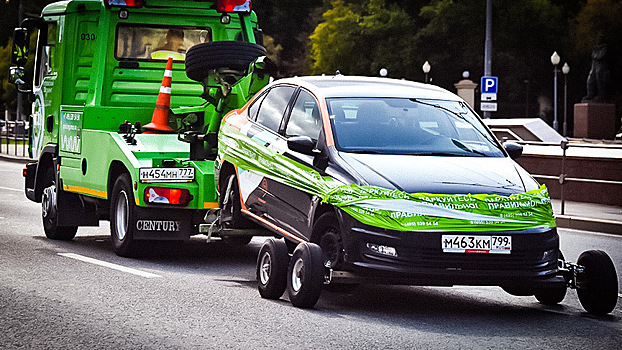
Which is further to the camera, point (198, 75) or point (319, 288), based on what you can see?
point (198, 75)

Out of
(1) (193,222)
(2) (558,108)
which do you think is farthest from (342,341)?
(2) (558,108)

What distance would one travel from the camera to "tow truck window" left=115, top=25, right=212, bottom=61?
535 inches

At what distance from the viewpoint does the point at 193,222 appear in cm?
1186

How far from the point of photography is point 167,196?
456 inches

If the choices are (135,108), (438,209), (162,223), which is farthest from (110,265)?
(438,209)

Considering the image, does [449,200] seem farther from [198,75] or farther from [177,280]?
[198,75]

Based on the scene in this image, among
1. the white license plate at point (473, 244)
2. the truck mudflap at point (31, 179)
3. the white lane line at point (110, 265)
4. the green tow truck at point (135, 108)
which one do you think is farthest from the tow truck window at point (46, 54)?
the white license plate at point (473, 244)

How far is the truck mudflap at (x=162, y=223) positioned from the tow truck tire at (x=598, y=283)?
14.6 feet

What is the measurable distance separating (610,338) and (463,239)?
3.90 ft

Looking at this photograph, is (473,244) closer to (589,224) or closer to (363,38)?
(589,224)

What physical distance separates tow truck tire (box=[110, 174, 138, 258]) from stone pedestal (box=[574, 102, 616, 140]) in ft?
124

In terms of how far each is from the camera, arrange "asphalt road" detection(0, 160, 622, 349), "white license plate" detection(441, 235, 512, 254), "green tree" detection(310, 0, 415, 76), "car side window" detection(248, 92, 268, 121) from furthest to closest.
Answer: "green tree" detection(310, 0, 415, 76) < "car side window" detection(248, 92, 268, 121) < "white license plate" detection(441, 235, 512, 254) < "asphalt road" detection(0, 160, 622, 349)

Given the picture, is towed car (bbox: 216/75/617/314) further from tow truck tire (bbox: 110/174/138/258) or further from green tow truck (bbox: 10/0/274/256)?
tow truck tire (bbox: 110/174/138/258)

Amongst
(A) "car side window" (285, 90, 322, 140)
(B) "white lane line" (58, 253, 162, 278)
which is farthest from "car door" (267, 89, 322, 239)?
(B) "white lane line" (58, 253, 162, 278)
